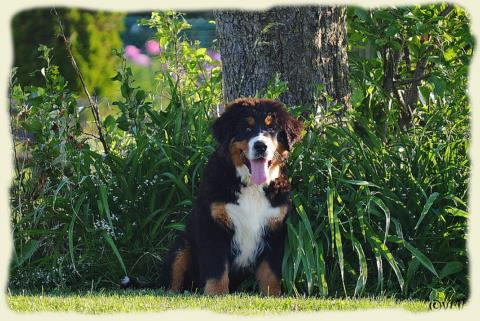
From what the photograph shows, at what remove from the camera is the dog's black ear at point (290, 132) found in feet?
20.0

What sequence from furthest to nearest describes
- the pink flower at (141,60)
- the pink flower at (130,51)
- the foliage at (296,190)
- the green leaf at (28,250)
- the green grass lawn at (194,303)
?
the pink flower at (141,60) → the pink flower at (130,51) → the green leaf at (28,250) → the foliage at (296,190) → the green grass lawn at (194,303)

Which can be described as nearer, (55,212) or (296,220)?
(296,220)

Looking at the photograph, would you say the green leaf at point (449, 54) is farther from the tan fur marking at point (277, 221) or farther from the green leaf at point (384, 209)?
the tan fur marking at point (277, 221)

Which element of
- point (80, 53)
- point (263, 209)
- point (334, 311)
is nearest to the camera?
point (334, 311)

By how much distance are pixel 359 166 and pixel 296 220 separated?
685 mm

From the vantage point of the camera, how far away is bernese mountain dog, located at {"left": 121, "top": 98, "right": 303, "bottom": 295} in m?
5.99

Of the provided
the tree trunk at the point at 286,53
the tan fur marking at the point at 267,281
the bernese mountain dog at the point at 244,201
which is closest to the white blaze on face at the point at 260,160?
the bernese mountain dog at the point at 244,201

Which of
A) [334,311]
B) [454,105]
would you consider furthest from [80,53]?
[334,311]

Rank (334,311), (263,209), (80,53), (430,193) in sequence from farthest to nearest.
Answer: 1. (80,53)
2. (430,193)
3. (263,209)
4. (334,311)

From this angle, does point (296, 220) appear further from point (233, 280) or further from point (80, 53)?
point (80, 53)

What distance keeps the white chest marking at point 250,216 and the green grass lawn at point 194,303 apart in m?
0.37

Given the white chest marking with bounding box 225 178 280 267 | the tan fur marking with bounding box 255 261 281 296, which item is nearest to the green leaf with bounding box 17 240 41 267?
the white chest marking with bounding box 225 178 280 267

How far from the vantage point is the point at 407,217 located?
6453mm

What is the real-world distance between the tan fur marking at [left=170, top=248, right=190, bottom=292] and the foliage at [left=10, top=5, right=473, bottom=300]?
0.32 m
